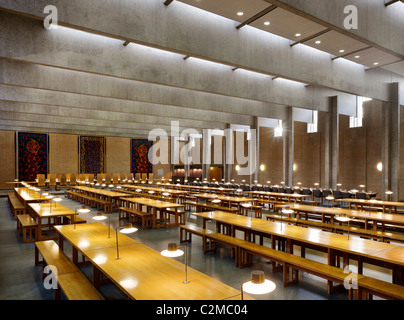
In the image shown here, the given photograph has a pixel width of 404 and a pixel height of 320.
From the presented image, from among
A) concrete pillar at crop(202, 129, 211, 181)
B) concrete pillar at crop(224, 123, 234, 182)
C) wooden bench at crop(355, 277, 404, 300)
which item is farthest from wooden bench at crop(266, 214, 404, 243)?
concrete pillar at crop(202, 129, 211, 181)

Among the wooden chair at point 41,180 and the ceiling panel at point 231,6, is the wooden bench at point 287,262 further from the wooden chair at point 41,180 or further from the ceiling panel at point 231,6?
the wooden chair at point 41,180

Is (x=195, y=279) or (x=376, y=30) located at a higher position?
(x=376, y=30)

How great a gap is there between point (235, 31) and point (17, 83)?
8.28 meters

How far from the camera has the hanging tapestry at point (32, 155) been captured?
24.6m

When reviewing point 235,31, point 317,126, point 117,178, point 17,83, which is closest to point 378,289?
point 235,31

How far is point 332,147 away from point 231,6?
40.0 feet

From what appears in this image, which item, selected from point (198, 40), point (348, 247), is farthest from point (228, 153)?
point (348, 247)

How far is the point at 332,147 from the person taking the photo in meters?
16.8

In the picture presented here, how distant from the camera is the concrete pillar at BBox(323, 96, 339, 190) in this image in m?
16.8

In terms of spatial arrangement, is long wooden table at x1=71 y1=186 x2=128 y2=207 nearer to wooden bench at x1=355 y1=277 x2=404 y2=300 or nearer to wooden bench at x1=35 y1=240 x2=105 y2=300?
wooden bench at x1=35 y1=240 x2=105 y2=300

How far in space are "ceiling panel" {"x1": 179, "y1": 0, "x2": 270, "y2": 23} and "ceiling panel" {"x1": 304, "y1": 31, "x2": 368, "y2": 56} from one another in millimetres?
2770

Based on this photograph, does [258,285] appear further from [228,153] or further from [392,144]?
[228,153]
